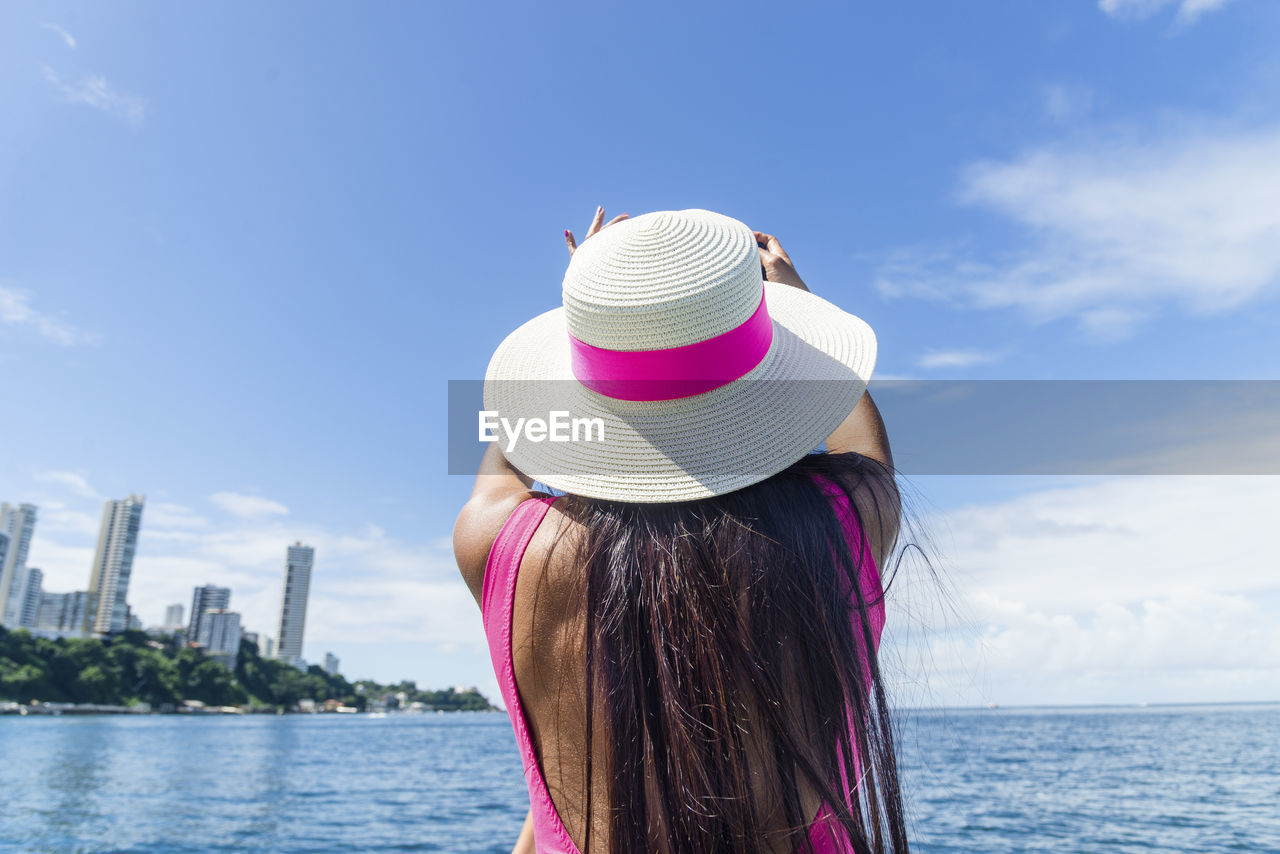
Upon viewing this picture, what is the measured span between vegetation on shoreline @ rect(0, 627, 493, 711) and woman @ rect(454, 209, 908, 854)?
87206 millimetres

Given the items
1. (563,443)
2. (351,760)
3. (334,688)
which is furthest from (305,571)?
(563,443)

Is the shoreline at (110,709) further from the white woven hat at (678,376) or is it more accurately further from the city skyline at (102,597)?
the white woven hat at (678,376)

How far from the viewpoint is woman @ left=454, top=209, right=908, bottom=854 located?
0.88 meters

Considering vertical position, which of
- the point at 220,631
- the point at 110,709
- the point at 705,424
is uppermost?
the point at 220,631

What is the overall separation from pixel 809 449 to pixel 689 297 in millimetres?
239

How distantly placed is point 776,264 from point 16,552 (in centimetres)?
13190

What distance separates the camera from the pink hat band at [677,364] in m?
0.92

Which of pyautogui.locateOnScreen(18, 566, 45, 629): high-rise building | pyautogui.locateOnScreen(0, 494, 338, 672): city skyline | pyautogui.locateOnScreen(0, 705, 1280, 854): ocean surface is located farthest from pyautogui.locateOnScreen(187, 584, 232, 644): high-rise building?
pyautogui.locateOnScreen(0, 705, 1280, 854): ocean surface

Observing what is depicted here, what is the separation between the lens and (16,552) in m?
102

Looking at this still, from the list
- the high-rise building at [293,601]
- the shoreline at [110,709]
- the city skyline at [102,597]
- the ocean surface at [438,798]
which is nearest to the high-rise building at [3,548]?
the city skyline at [102,597]

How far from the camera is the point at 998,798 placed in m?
25.9

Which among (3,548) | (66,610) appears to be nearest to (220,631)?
(66,610)

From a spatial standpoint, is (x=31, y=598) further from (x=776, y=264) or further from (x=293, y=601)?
(x=776, y=264)

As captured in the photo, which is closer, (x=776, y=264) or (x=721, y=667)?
(x=721, y=667)
